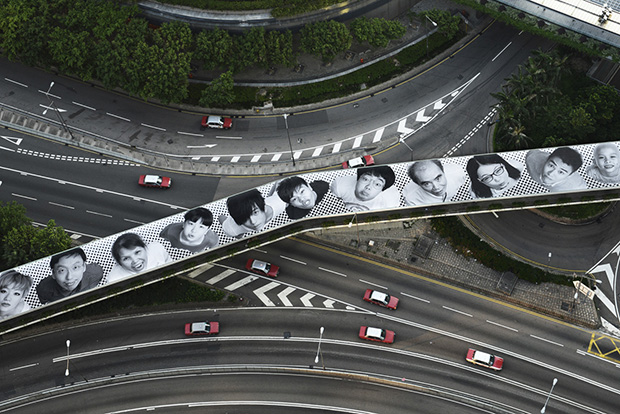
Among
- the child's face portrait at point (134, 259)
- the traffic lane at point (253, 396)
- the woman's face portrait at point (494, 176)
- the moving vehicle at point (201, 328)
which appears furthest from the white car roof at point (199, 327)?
the woman's face portrait at point (494, 176)

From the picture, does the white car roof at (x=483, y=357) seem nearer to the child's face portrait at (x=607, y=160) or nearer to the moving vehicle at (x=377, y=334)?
the moving vehicle at (x=377, y=334)

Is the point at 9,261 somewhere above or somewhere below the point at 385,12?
below

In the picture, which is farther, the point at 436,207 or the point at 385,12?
the point at 385,12

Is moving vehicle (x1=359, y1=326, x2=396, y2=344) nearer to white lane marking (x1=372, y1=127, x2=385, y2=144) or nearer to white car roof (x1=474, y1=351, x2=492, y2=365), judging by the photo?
white car roof (x1=474, y1=351, x2=492, y2=365)

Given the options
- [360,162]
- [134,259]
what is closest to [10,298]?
[134,259]

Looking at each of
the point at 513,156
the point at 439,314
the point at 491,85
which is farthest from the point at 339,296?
the point at 491,85

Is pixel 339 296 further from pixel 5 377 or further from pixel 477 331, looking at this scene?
pixel 5 377

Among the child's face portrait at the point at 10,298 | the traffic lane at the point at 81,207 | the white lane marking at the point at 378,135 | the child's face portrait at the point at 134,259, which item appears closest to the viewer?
the child's face portrait at the point at 10,298

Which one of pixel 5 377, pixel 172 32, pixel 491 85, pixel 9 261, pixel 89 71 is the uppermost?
pixel 491 85
